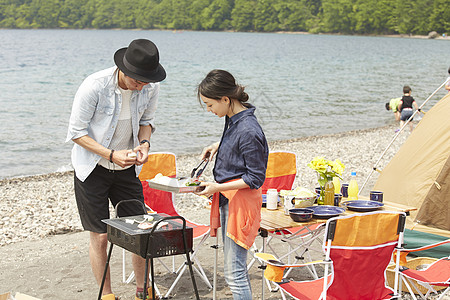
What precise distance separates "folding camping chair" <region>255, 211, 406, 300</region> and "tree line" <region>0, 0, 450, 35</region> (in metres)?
94.3

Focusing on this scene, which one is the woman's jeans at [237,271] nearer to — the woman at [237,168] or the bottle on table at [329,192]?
the woman at [237,168]

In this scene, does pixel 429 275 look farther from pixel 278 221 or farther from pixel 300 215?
pixel 278 221

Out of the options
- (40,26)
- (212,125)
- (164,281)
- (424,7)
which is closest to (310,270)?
(164,281)

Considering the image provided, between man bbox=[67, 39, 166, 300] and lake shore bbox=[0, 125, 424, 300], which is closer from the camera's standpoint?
man bbox=[67, 39, 166, 300]

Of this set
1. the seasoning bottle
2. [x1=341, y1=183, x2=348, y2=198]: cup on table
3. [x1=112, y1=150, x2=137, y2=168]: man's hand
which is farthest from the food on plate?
[x1=341, y1=183, x2=348, y2=198]: cup on table

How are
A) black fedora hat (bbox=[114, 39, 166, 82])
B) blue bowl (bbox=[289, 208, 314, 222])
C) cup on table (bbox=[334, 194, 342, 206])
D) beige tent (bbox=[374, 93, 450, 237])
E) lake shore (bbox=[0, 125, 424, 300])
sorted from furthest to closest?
beige tent (bbox=[374, 93, 450, 237])
lake shore (bbox=[0, 125, 424, 300])
cup on table (bbox=[334, 194, 342, 206])
blue bowl (bbox=[289, 208, 314, 222])
black fedora hat (bbox=[114, 39, 166, 82])

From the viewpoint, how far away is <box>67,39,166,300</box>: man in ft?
12.0

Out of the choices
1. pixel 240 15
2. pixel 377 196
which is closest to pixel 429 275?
pixel 377 196

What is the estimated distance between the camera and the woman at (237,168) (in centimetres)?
315

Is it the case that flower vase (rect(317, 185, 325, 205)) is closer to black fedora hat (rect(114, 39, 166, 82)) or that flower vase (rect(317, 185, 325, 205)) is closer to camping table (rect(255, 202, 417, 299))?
camping table (rect(255, 202, 417, 299))

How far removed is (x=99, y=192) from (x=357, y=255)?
1.71m

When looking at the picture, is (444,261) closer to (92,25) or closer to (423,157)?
(423,157)

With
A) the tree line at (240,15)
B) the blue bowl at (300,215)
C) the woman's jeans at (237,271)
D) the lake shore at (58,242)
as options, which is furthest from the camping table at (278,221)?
the tree line at (240,15)

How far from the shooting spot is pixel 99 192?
3822mm
